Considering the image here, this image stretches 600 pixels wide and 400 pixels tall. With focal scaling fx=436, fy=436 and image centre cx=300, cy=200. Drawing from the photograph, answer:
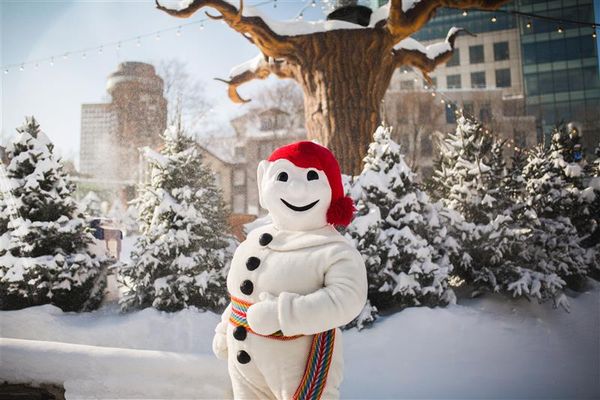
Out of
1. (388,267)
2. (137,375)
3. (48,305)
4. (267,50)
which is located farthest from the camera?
(267,50)

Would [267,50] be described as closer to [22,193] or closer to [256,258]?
[22,193]

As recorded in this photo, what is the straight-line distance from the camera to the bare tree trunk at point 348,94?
14.1 ft

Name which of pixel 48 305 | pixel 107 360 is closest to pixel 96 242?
pixel 48 305

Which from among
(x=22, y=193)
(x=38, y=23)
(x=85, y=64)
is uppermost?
(x=38, y=23)

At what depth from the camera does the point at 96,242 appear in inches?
171

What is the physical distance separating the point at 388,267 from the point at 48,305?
298 centimetres

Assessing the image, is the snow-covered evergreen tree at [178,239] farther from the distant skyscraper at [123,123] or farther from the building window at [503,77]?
the building window at [503,77]

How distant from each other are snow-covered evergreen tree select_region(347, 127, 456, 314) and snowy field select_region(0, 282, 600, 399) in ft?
0.60

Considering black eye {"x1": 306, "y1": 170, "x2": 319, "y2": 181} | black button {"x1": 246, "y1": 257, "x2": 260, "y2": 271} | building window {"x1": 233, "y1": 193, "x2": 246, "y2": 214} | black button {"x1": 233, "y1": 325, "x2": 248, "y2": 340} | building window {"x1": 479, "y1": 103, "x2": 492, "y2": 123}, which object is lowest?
black button {"x1": 233, "y1": 325, "x2": 248, "y2": 340}

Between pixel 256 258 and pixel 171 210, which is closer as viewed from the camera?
pixel 256 258

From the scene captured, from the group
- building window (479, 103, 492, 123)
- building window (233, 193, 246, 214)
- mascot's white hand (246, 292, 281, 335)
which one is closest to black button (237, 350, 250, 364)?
mascot's white hand (246, 292, 281, 335)

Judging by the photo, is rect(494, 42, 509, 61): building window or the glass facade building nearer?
the glass facade building

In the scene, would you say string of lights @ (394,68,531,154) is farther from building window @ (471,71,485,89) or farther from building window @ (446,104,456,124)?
building window @ (471,71,485,89)

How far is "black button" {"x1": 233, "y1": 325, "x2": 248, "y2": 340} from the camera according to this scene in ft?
5.49
